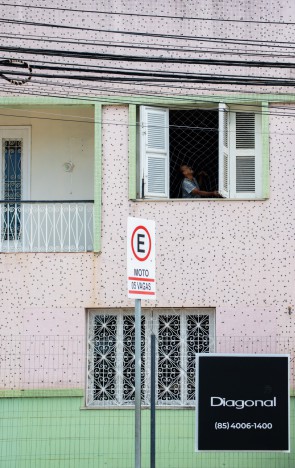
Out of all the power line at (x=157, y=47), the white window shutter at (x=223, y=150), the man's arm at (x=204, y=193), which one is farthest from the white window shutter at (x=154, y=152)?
the power line at (x=157, y=47)

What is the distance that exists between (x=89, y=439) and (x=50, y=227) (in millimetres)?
3434

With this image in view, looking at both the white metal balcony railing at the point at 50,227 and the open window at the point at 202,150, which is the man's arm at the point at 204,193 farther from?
the white metal balcony railing at the point at 50,227

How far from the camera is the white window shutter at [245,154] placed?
1698 centimetres

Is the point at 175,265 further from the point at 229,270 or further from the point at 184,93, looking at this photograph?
the point at 184,93

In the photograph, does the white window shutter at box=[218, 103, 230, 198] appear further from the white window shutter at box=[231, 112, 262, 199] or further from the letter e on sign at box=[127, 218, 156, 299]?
the letter e on sign at box=[127, 218, 156, 299]

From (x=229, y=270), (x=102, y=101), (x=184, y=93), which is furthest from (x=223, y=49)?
(x=229, y=270)

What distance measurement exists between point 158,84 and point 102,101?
930 mm

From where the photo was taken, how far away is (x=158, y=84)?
16.7 m

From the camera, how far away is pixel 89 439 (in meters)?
16.0

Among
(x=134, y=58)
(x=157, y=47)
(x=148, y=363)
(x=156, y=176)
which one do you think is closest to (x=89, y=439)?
(x=148, y=363)

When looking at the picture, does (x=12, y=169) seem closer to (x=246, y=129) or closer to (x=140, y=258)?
(x=246, y=129)

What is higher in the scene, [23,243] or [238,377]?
[23,243]

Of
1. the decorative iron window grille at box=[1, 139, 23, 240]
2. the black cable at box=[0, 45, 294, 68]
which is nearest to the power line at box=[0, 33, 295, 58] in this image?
the black cable at box=[0, 45, 294, 68]

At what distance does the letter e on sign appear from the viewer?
10.8 meters
